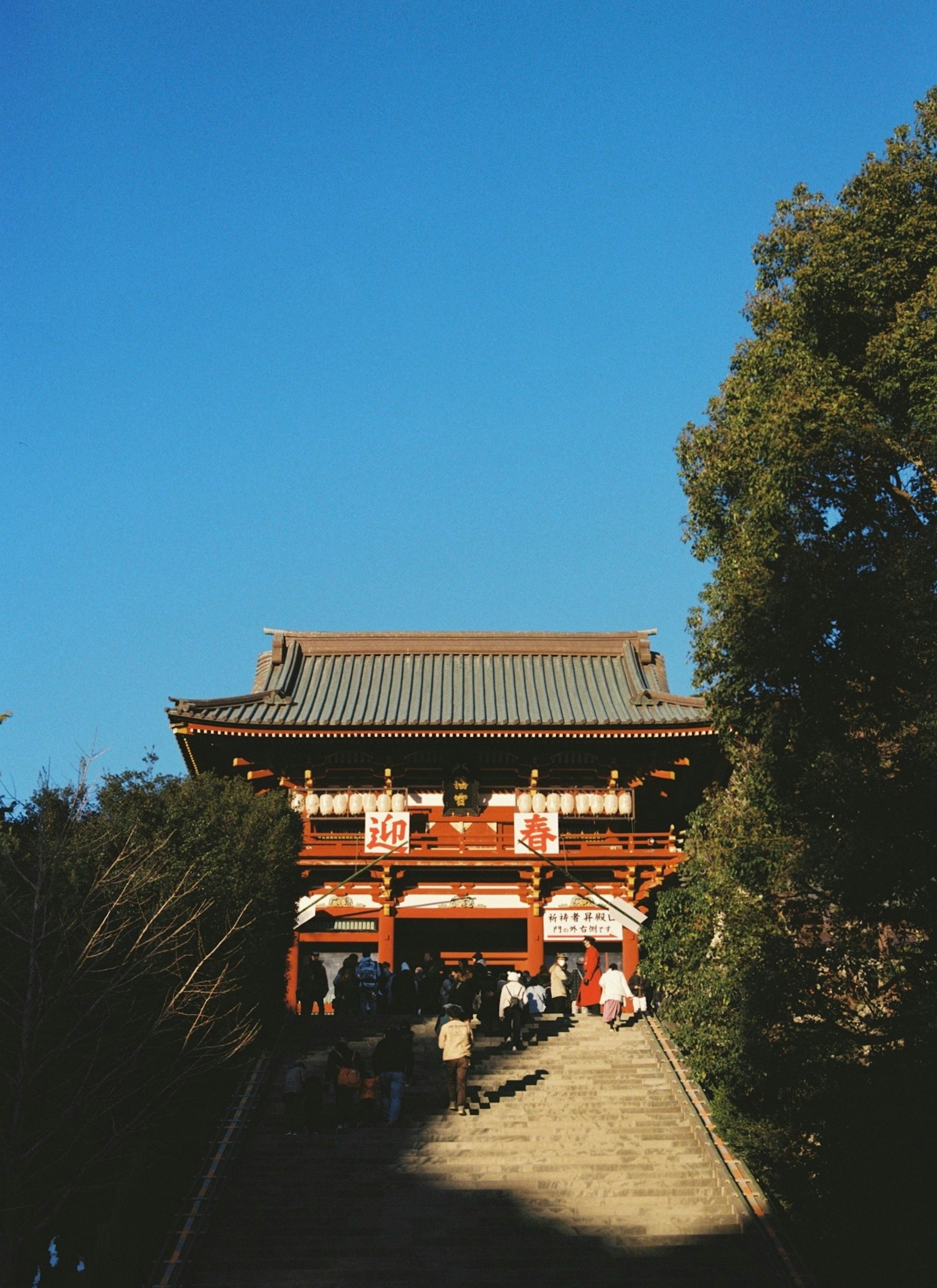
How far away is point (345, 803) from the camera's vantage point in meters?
31.7

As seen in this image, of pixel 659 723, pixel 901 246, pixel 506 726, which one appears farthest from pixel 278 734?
pixel 901 246

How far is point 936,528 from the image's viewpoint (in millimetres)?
14695

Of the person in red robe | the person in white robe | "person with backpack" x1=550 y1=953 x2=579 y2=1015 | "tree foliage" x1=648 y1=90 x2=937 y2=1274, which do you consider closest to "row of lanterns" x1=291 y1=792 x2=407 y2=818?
the person in red robe

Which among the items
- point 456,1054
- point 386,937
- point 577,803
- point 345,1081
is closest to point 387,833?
point 386,937

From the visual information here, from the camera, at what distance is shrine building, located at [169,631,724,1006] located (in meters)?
31.0

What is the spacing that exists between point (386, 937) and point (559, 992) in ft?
22.1

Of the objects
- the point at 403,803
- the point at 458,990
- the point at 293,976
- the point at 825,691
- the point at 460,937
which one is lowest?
the point at 458,990

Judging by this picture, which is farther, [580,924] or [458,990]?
[580,924]

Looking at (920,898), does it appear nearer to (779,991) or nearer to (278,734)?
(779,991)

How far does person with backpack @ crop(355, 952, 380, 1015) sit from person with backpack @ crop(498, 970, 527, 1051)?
2996 mm

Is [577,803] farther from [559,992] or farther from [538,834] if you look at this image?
[559,992]

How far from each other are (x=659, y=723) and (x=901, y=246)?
52.2 ft

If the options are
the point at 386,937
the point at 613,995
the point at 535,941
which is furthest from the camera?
the point at 535,941

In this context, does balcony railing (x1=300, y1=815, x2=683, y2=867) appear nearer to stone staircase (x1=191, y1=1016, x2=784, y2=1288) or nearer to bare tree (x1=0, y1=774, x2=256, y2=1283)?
stone staircase (x1=191, y1=1016, x2=784, y2=1288)
